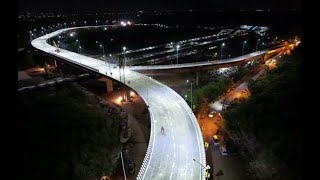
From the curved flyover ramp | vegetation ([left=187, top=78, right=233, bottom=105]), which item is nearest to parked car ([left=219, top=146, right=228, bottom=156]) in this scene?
the curved flyover ramp

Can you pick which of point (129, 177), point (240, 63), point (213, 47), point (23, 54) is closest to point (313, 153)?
point (129, 177)

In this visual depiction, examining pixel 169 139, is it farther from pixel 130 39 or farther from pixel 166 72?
pixel 130 39

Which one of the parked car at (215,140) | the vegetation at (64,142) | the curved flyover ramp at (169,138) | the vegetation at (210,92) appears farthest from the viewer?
the vegetation at (210,92)

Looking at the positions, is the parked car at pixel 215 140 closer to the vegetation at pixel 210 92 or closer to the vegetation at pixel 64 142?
the vegetation at pixel 210 92

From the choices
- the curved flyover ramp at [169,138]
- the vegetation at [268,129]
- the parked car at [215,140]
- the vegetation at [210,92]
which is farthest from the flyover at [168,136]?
the vegetation at [210,92]

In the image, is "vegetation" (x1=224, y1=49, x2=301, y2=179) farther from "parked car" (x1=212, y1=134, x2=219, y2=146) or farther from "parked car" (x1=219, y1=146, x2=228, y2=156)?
"parked car" (x1=212, y1=134, x2=219, y2=146)
